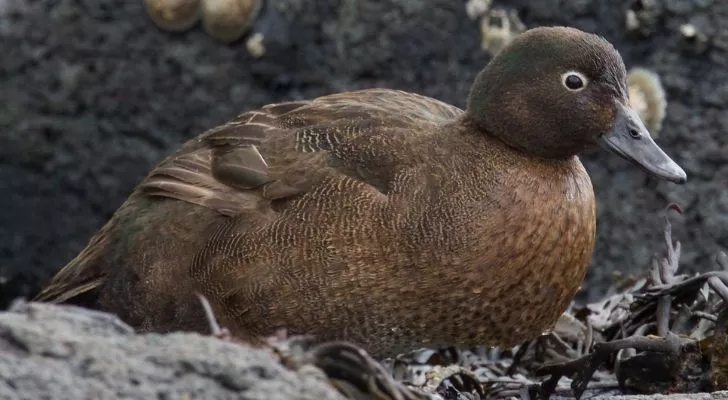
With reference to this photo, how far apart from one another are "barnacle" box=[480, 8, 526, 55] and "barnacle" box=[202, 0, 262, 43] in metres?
1.12

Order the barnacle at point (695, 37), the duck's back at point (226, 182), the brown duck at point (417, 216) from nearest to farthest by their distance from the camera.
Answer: the brown duck at point (417, 216) < the duck's back at point (226, 182) < the barnacle at point (695, 37)

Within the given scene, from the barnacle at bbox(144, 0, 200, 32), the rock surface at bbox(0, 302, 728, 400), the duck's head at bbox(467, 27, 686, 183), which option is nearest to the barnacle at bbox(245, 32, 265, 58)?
the barnacle at bbox(144, 0, 200, 32)

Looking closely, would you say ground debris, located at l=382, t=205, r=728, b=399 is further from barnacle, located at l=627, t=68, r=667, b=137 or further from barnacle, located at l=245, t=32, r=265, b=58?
barnacle, located at l=245, t=32, r=265, b=58

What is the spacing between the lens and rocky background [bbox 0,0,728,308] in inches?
248

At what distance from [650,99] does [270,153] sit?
2.36 meters

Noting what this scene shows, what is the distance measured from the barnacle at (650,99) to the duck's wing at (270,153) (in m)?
1.63

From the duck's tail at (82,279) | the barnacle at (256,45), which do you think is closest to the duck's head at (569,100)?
the duck's tail at (82,279)

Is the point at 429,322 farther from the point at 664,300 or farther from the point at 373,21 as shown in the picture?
the point at 373,21

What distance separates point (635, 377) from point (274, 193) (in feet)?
4.56

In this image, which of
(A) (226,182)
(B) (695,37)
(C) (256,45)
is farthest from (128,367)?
(B) (695,37)

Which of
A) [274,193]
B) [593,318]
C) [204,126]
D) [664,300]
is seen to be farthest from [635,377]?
[204,126]

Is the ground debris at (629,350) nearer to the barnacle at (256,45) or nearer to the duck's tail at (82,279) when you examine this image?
the duck's tail at (82,279)

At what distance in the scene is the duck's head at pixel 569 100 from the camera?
175 inches

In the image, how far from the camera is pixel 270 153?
4.71 meters
